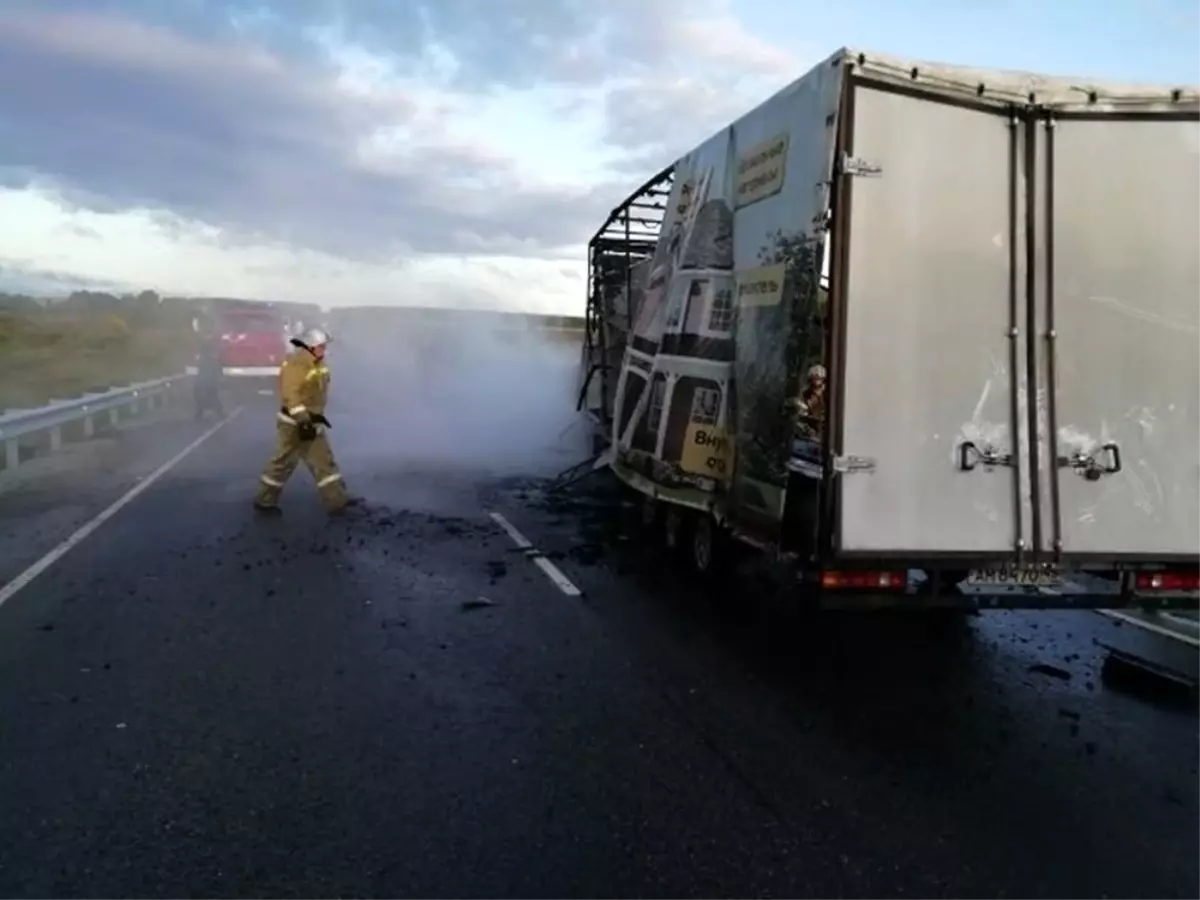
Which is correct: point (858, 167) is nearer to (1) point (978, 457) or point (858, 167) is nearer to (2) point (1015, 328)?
(2) point (1015, 328)

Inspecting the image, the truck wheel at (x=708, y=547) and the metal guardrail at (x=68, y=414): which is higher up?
the metal guardrail at (x=68, y=414)

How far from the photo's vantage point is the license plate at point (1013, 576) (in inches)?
233

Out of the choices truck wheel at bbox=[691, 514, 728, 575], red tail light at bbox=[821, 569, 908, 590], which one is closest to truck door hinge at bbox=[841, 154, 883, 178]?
red tail light at bbox=[821, 569, 908, 590]

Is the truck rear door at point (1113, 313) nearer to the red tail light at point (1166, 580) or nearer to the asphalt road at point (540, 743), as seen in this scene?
the red tail light at point (1166, 580)

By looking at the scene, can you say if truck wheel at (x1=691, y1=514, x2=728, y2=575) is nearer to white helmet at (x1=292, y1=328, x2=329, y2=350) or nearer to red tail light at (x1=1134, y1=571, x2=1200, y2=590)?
red tail light at (x1=1134, y1=571, x2=1200, y2=590)

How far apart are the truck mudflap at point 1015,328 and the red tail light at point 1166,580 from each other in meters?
0.15

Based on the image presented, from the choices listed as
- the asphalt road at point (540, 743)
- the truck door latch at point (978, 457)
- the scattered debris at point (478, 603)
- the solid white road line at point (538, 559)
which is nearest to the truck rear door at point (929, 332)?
the truck door latch at point (978, 457)

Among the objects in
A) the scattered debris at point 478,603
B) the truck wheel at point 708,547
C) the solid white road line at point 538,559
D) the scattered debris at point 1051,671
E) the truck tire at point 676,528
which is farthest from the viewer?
the truck tire at point 676,528

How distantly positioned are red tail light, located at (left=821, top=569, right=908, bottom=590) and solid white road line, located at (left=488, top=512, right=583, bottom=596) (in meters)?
2.77

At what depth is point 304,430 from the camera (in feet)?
38.1

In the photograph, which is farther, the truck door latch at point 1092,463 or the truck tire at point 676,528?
the truck tire at point 676,528

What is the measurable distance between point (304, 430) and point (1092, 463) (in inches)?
308

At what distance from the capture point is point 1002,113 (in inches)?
233

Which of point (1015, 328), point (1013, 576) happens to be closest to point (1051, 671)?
point (1013, 576)
